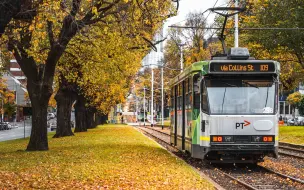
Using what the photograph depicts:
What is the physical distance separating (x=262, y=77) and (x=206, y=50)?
44321 mm

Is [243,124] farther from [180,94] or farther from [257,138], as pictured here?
[180,94]

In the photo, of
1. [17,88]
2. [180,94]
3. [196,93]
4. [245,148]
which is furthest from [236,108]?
[17,88]

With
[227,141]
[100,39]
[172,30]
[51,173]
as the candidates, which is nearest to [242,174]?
[227,141]

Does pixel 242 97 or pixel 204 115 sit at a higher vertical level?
pixel 242 97

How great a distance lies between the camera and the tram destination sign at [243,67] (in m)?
14.9

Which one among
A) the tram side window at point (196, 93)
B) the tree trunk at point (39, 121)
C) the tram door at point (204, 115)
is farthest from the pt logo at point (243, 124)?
the tree trunk at point (39, 121)

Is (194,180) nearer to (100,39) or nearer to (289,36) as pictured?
(100,39)

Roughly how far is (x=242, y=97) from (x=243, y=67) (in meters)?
0.91

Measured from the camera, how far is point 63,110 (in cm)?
3512

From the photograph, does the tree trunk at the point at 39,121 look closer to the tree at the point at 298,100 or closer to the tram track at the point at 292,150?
the tram track at the point at 292,150

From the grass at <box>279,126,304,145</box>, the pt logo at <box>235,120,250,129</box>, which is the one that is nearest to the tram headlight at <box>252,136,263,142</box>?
the pt logo at <box>235,120,250,129</box>

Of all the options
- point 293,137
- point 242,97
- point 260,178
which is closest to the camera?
point 260,178

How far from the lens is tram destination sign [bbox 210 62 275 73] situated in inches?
587

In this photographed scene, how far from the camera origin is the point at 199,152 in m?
15.2
